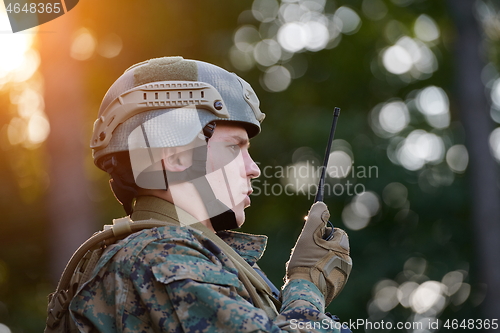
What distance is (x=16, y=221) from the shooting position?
12.8 meters

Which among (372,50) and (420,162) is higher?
(372,50)

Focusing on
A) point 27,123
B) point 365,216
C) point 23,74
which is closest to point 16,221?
point 27,123

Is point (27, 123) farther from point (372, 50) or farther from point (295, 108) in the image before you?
point (372, 50)

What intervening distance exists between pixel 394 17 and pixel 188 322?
1432 centimetres

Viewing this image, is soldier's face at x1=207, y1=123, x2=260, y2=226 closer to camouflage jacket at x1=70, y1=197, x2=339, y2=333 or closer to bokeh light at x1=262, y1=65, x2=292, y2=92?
camouflage jacket at x1=70, y1=197, x2=339, y2=333

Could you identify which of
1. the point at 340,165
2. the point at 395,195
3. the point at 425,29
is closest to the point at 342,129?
the point at 340,165

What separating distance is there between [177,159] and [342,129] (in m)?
11.0

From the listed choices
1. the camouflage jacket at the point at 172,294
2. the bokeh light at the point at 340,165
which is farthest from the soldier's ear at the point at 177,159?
the bokeh light at the point at 340,165

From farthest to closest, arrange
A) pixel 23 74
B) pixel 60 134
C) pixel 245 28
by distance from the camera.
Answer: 1. pixel 245 28
2. pixel 23 74
3. pixel 60 134

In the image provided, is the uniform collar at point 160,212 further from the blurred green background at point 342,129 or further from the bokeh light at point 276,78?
the bokeh light at point 276,78

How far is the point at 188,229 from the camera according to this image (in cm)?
258

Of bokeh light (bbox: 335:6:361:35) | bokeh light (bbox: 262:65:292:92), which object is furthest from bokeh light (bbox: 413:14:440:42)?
bokeh light (bbox: 262:65:292:92)

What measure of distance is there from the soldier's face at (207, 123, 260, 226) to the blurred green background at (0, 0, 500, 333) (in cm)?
765

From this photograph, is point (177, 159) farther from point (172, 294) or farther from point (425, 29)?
point (425, 29)
